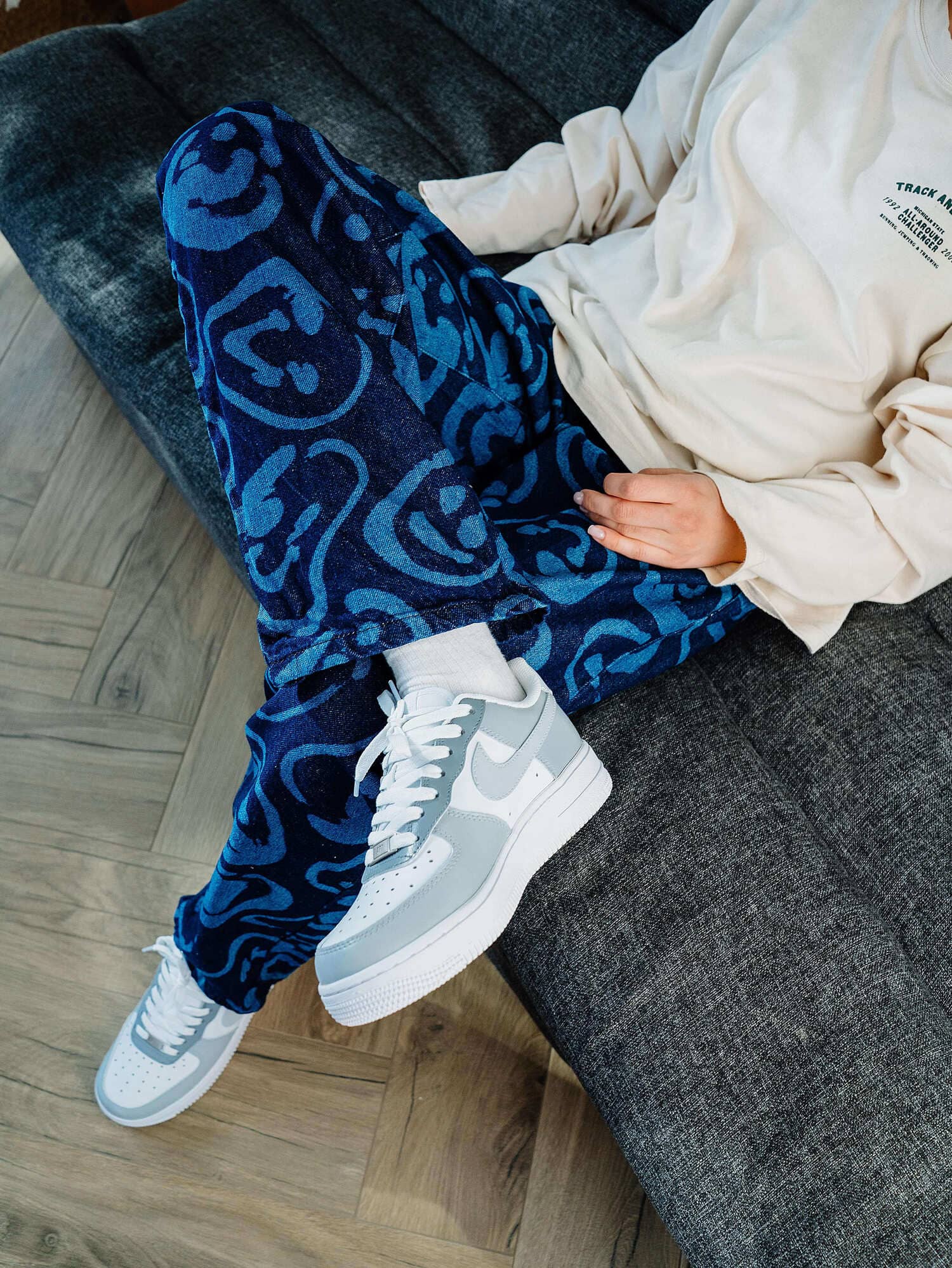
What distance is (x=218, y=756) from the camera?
1.14 meters

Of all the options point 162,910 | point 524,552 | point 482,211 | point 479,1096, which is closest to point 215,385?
point 524,552

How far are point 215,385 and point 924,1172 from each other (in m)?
0.75

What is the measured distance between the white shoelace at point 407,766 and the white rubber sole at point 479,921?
0.07 meters

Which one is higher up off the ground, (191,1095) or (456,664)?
(456,664)

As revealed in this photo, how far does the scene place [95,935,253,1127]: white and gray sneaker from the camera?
0.90m

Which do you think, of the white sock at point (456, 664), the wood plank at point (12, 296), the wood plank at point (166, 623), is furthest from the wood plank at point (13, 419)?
the white sock at point (456, 664)

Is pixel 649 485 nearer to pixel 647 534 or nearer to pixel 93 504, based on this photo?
pixel 647 534

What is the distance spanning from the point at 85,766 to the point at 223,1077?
0.40 metres

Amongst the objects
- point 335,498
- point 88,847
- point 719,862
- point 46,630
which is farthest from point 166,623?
point 719,862

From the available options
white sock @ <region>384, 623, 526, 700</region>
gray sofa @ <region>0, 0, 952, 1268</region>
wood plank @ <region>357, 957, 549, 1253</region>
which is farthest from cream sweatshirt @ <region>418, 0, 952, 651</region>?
wood plank @ <region>357, 957, 549, 1253</region>

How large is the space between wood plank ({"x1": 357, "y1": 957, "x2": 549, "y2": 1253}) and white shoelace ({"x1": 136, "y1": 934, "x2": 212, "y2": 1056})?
0.22 meters

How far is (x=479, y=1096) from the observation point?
0.97m

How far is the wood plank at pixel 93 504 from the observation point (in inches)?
49.6

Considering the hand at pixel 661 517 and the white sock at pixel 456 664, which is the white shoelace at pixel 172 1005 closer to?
the white sock at pixel 456 664
